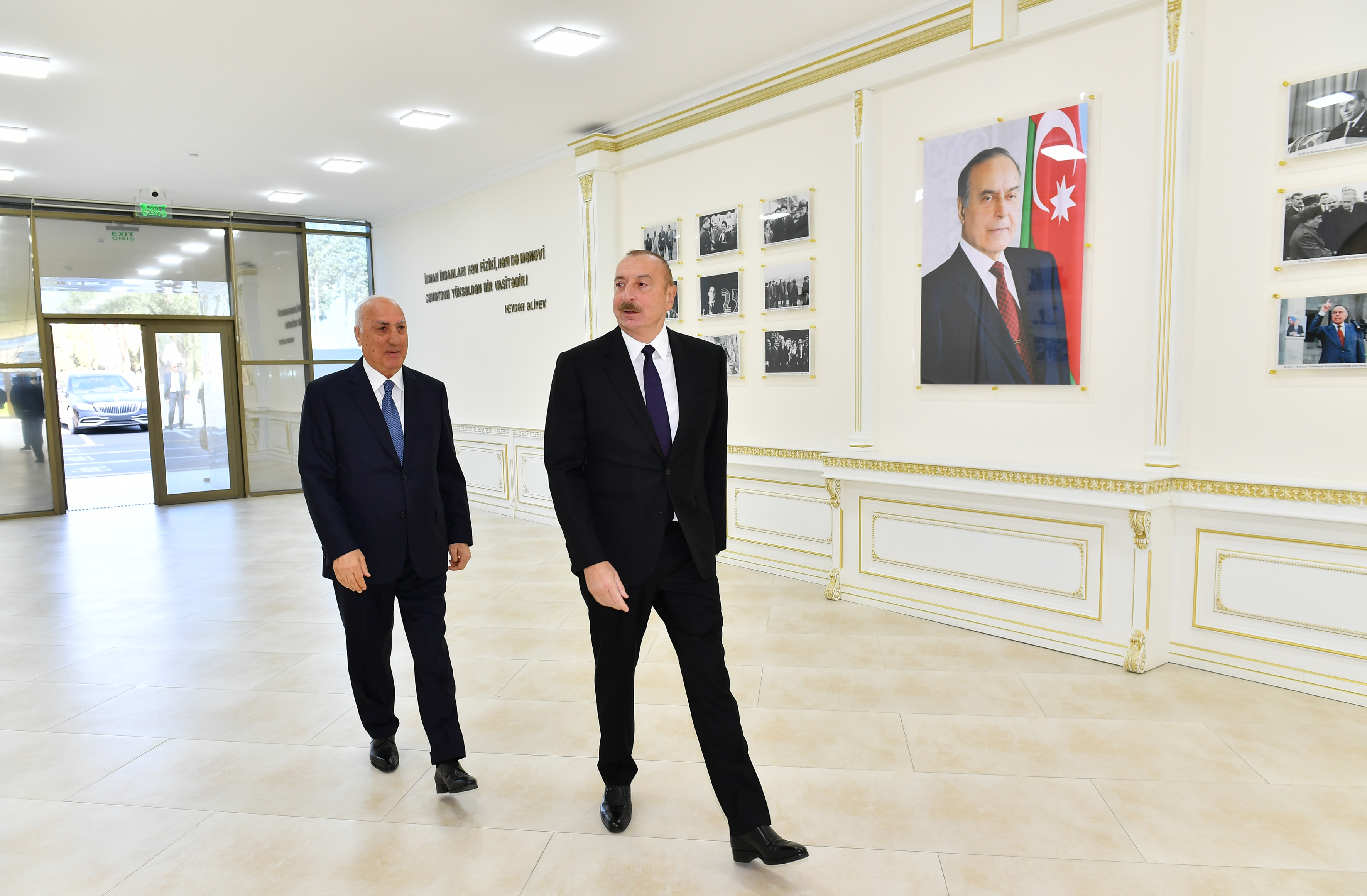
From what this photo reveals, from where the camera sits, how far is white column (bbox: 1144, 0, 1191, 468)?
392cm

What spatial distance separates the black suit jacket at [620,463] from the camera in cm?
240

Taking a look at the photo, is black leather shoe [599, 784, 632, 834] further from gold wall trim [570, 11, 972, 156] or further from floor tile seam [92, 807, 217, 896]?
gold wall trim [570, 11, 972, 156]

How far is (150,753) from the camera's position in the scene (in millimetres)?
3352

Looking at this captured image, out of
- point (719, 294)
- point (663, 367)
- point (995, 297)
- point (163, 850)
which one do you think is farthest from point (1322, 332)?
point (163, 850)

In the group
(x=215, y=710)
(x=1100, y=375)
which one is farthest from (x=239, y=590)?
(x=1100, y=375)

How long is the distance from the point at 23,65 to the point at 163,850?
5.47 meters

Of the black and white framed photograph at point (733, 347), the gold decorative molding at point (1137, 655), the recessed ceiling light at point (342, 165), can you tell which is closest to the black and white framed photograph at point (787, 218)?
the black and white framed photograph at point (733, 347)

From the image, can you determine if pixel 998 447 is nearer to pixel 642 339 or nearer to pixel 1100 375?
pixel 1100 375

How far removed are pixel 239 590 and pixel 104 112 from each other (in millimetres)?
4014

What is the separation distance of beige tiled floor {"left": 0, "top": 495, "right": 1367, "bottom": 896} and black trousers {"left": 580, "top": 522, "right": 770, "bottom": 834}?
0.27m

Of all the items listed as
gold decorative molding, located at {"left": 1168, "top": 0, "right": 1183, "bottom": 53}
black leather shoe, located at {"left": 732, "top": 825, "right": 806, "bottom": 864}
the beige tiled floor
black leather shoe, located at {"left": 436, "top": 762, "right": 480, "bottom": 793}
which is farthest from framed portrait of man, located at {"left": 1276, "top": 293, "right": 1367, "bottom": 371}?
black leather shoe, located at {"left": 436, "top": 762, "right": 480, "bottom": 793}

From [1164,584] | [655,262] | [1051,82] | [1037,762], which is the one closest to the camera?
[655,262]

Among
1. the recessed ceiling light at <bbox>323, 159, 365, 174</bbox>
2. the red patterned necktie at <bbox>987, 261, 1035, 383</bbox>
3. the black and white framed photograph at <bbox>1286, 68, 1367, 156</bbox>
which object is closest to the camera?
the black and white framed photograph at <bbox>1286, 68, 1367, 156</bbox>

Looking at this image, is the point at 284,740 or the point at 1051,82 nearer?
the point at 284,740
